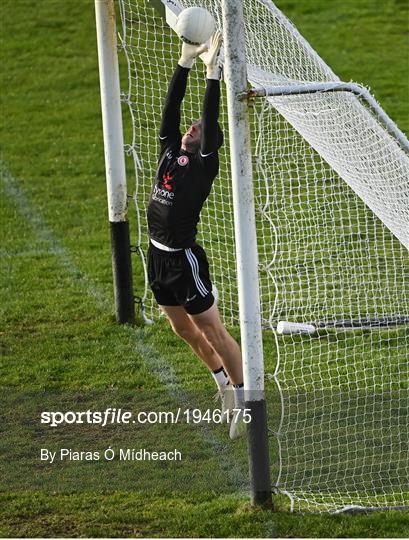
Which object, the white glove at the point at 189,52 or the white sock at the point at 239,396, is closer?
the white glove at the point at 189,52

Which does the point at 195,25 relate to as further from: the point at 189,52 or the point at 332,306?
the point at 332,306

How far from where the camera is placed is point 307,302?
32.2 ft

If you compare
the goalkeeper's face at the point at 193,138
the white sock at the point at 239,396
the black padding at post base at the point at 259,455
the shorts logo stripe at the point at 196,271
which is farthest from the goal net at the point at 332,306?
the shorts logo stripe at the point at 196,271

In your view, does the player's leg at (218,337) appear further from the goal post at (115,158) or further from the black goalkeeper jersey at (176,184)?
the goal post at (115,158)

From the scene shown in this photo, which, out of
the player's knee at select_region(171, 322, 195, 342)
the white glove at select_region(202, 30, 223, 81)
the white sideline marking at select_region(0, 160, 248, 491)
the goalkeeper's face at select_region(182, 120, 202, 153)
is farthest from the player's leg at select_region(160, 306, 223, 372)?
the white glove at select_region(202, 30, 223, 81)

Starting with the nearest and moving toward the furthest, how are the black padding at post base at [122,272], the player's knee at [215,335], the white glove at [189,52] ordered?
1. the white glove at [189,52]
2. the player's knee at [215,335]
3. the black padding at post base at [122,272]

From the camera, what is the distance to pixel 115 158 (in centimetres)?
988

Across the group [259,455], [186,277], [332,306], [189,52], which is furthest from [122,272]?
[259,455]

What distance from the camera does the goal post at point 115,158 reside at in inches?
380

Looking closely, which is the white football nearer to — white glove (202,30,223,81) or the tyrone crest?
white glove (202,30,223,81)

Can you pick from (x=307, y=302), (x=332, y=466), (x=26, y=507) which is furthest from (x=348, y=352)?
(x=26, y=507)

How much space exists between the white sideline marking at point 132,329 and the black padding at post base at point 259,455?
34cm

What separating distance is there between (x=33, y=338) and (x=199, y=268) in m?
2.45

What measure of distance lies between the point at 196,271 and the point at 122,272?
2.31 m
